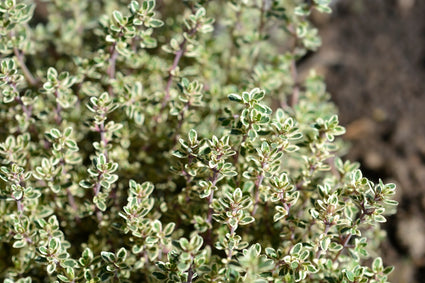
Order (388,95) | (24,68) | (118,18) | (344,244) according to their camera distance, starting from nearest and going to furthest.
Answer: (344,244), (118,18), (24,68), (388,95)


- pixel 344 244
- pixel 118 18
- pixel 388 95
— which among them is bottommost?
pixel 388 95

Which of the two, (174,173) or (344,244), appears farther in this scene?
(174,173)

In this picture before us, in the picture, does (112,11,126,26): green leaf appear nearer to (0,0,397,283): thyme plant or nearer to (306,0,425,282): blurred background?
(0,0,397,283): thyme plant

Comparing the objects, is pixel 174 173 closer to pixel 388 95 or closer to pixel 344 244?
pixel 344 244

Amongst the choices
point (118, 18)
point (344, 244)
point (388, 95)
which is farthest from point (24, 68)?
point (388, 95)

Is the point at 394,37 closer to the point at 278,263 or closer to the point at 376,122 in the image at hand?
the point at 376,122

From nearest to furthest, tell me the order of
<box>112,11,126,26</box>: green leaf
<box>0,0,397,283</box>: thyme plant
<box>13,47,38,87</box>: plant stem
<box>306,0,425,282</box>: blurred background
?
<box>0,0,397,283</box>: thyme plant < <box>112,11,126,26</box>: green leaf < <box>13,47,38,87</box>: plant stem < <box>306,0,425,282</box>: blurred background

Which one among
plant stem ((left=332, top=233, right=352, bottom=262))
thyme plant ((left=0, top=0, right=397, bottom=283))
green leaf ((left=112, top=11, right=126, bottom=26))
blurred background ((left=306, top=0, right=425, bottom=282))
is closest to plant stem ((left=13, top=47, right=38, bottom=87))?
thyme plant ((left=0, top=0, right=397, bottom=283))

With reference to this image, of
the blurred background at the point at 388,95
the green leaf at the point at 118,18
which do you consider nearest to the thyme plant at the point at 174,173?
the green leaf at the point at 118,18
